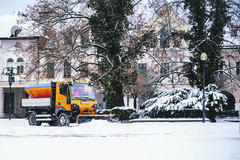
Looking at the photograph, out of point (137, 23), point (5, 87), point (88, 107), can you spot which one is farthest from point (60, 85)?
point (5, 87)

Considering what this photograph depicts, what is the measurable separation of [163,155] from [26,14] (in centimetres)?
1888

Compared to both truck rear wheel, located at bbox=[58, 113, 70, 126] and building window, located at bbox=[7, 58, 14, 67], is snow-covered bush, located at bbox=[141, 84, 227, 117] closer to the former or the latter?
truck rear wheel, located at bbox=[58, 113, 70, 126]

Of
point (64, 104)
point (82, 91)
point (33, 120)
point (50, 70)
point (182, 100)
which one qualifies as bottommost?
point (33, 120)

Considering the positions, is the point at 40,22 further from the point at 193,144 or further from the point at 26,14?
the point at 193,144

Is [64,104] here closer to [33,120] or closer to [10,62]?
[33,120]

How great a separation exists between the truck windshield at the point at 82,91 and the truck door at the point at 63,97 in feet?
0.95

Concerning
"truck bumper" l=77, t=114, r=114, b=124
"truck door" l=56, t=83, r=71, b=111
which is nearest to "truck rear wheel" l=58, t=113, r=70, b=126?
"truck door" l=56, t=83, r=71, b=111

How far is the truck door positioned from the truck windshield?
0.95 feet

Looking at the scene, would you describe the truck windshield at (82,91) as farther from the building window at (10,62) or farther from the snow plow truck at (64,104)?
the building window at (10,62)

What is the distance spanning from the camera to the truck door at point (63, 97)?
80.0ft

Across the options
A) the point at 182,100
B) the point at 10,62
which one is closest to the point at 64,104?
the point at 182,100

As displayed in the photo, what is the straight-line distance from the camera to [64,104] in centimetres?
2456

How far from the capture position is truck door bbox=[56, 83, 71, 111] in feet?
80.0

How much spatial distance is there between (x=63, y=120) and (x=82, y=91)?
6.67 ft
